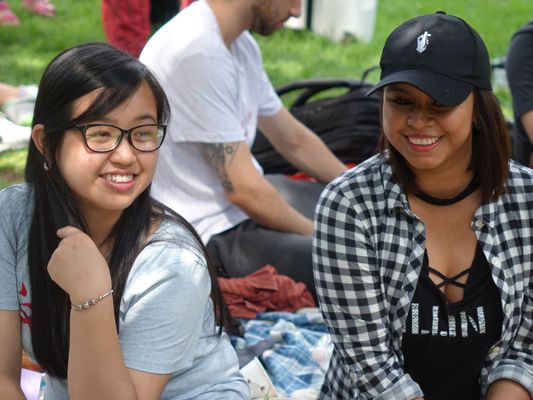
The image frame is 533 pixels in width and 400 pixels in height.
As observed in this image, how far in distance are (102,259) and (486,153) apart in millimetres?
970

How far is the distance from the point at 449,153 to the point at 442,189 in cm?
13

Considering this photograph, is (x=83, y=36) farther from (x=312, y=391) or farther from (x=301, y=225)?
(x=312, y=391)

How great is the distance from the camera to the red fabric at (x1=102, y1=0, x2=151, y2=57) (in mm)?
6266

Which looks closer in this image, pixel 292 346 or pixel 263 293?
pixel 292 346

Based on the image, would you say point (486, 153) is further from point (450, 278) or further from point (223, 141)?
point (223, 141)

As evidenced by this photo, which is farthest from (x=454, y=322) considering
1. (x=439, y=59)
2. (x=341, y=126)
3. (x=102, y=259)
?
(x=341, y=126)

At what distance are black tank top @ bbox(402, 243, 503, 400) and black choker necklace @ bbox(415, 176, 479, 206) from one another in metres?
0.13

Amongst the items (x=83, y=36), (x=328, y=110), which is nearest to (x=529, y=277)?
(x=328, y=110)

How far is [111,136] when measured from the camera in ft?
7.59

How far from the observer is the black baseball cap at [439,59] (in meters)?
2.34

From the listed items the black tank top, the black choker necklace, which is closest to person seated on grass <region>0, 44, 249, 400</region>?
the black tank top

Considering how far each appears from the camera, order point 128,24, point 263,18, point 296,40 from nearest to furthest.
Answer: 1. point 263,18
2. point 128,24
3. point 296,40

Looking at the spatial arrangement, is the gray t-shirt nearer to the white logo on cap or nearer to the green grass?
the white logo on cap

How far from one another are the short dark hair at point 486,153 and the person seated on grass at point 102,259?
21.5 inches
